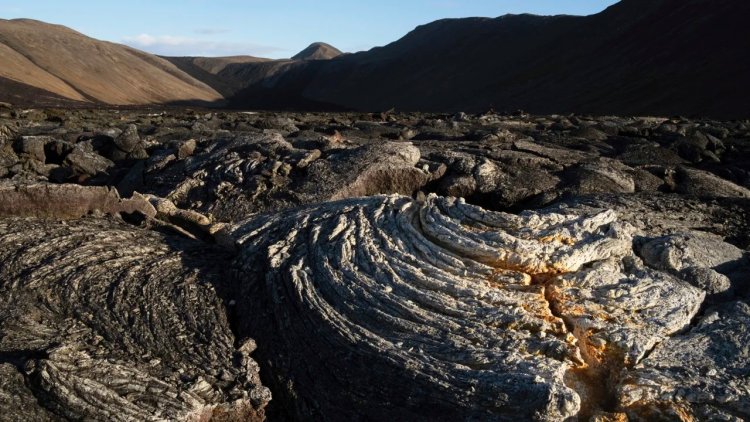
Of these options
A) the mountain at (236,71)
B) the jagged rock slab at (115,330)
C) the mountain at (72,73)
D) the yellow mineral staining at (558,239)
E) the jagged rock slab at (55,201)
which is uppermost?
the jagged rock slab at (55,201)

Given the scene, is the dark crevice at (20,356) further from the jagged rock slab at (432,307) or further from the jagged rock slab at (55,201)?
the jagged rock slab at (55,201)

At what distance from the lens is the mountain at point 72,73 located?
7138 cm

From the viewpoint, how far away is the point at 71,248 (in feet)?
22.9

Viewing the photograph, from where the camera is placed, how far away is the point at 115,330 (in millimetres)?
6078

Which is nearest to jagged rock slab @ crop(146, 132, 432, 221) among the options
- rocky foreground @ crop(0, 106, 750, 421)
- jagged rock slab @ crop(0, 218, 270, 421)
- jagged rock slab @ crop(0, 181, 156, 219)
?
rocky foreground @ crop(0, 106, 750, 421)

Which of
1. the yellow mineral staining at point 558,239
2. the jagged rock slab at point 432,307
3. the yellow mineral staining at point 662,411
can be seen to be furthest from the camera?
the yellow mineral staining at point 558,239

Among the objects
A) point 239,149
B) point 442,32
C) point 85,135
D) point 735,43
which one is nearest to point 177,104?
point 442,32

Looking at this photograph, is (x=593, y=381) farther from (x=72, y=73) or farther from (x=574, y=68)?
(x=72, y=73)

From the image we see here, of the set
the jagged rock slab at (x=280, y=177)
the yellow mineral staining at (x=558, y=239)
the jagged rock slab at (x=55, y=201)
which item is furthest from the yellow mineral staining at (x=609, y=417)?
the jagged rock slab at (x=280, y=177)

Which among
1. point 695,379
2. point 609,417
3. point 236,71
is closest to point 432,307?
point 609,417

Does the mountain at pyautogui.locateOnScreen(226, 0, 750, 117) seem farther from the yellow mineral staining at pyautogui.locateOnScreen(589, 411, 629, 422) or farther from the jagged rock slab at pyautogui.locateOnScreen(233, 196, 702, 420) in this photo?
the yellow mineral staining at pyautogui.locateOnScreen(589, 411, 629, 422)

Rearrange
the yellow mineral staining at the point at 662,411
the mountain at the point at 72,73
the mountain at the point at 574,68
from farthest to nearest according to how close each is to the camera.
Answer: the mountain at the point at 72,73 → the mountain at the point at 574,68 → the yellow mineral staining at the point at 662,411

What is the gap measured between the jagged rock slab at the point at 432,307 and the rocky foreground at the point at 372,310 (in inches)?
0.6

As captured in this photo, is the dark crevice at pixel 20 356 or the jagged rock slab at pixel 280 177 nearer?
the dark crevice at pixel 20 356
